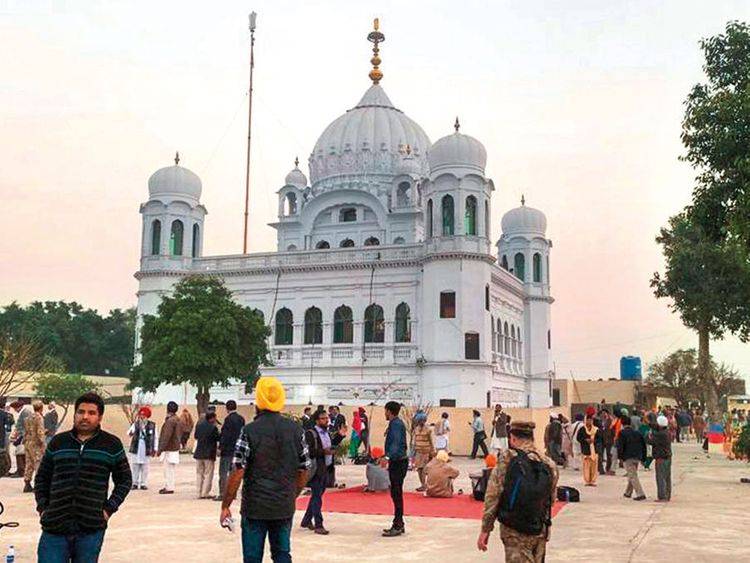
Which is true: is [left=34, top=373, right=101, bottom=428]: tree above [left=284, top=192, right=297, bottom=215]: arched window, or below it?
below

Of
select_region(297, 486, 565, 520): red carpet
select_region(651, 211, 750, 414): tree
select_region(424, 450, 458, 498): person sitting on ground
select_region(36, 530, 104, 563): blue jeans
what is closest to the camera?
select_region(36, 530, 104, 563): blue jeans

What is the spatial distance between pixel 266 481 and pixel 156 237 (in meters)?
44.5

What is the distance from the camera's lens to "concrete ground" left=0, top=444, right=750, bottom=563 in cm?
966

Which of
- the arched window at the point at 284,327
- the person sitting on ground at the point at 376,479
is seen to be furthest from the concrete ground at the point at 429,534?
the arched window at the point at 284,327

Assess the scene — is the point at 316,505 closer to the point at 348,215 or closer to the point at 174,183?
the point at 174,183

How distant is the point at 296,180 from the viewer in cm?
5903

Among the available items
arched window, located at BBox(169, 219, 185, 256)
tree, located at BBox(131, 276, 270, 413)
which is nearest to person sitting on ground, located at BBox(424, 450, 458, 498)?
tree, located at BBox(131, 276, 270, 413)

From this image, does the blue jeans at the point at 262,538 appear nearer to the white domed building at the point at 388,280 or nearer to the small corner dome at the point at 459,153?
the white domed building at the point at 388,280

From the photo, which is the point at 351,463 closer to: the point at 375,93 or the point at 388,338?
the point at 388,338

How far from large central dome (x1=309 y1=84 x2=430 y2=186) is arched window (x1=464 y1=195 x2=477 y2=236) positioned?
12.2m

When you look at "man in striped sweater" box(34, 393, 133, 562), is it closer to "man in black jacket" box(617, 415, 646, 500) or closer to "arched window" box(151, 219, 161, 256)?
"man in black jacket" box(617, 415, 646, 500)

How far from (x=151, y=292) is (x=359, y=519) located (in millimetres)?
37516

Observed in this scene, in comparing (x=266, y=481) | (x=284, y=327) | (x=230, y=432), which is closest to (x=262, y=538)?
(x=266, y=481)

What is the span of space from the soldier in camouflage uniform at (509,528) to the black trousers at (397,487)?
Answer: 16.1 ft
